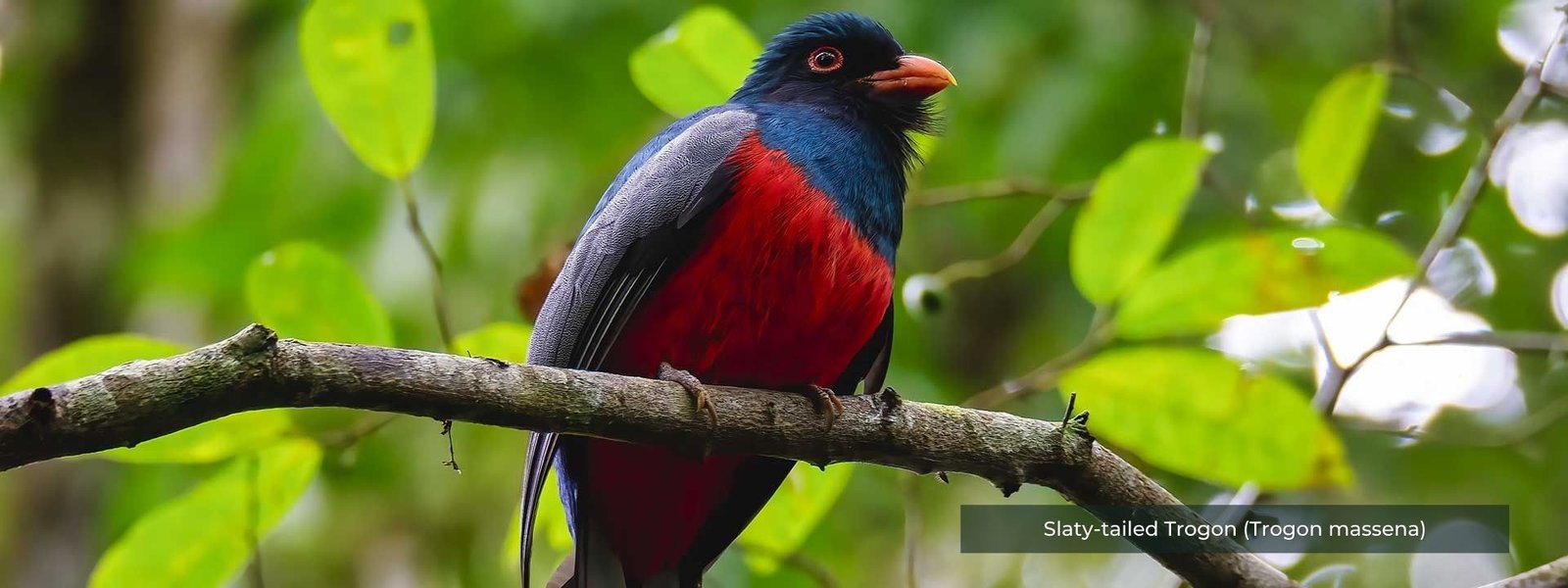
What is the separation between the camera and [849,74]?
162 inches

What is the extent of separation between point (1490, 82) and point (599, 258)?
449cm

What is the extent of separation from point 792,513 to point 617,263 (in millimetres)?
765

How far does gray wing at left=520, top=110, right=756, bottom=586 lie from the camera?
323cm

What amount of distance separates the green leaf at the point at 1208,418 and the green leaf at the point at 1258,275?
3.6 inches

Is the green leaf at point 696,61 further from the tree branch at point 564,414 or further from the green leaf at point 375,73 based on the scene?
the tree branch at point 564,414

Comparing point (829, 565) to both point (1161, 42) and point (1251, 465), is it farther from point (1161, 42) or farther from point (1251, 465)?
point (1161, 42)

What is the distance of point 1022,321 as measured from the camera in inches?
278

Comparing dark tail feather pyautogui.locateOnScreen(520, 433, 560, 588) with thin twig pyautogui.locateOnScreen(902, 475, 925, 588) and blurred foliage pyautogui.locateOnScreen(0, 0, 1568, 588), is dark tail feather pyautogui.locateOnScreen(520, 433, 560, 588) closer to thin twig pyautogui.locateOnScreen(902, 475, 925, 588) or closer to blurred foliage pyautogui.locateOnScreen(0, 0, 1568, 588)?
blurred foliage pyautogui.locateOnScreen(0, 0, 1568, 588)

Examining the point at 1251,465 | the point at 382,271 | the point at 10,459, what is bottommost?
the point at 10,459

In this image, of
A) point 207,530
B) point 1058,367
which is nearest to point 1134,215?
point 1058,367

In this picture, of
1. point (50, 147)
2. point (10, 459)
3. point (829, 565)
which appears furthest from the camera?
point (50, 147)

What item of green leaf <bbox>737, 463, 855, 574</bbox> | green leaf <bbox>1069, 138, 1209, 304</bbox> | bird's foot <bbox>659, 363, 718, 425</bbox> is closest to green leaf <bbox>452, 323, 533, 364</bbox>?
bird's foot <bbox>659, 363, 718, 425</bbox>

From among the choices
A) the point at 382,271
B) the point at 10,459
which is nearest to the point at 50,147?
the point at 382,271

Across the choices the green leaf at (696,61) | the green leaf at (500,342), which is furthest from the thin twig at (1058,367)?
the green leaf at (500,342)
